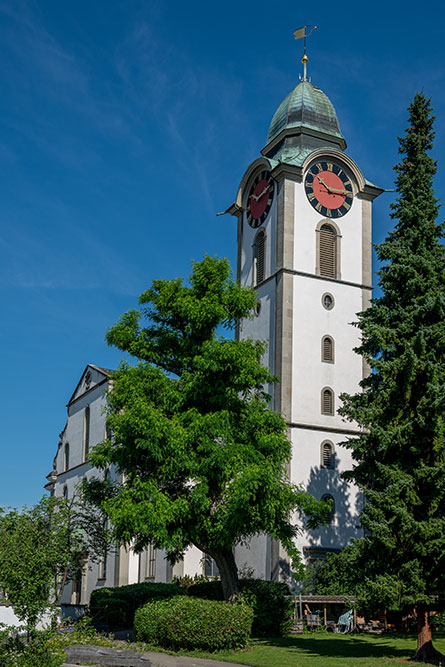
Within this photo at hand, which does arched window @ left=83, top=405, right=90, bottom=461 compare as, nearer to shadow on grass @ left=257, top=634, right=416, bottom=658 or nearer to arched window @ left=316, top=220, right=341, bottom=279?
arched window @ left=316, top=220, right=341, bottom=279

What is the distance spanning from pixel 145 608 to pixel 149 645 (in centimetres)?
121

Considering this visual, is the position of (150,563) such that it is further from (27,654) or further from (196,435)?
(27,654)

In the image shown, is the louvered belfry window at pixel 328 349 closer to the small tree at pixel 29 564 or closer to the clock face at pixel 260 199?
the clock face at pixel 260 199

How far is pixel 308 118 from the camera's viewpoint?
43406mm

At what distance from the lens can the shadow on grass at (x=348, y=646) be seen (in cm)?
1989

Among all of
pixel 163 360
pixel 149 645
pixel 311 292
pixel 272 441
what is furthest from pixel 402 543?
pixel 311 292

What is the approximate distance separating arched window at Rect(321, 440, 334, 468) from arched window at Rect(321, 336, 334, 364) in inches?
159

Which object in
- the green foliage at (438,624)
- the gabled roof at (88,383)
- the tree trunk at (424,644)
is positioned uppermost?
the gabled roof at (88,383)

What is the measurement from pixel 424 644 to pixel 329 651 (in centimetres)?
352

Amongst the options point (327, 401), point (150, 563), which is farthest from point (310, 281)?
point (150, 563)

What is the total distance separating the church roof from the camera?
43281mm

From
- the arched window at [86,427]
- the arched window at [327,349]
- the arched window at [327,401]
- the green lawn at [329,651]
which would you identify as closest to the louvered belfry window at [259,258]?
the arched window at [327,349]

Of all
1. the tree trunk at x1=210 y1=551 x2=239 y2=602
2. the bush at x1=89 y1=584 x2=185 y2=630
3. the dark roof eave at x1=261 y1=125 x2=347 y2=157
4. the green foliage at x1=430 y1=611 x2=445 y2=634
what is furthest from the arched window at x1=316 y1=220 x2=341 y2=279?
the green foliage at x1=430 y1=611 x2=445 y2=634

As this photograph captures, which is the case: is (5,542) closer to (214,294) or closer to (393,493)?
(393,493)
